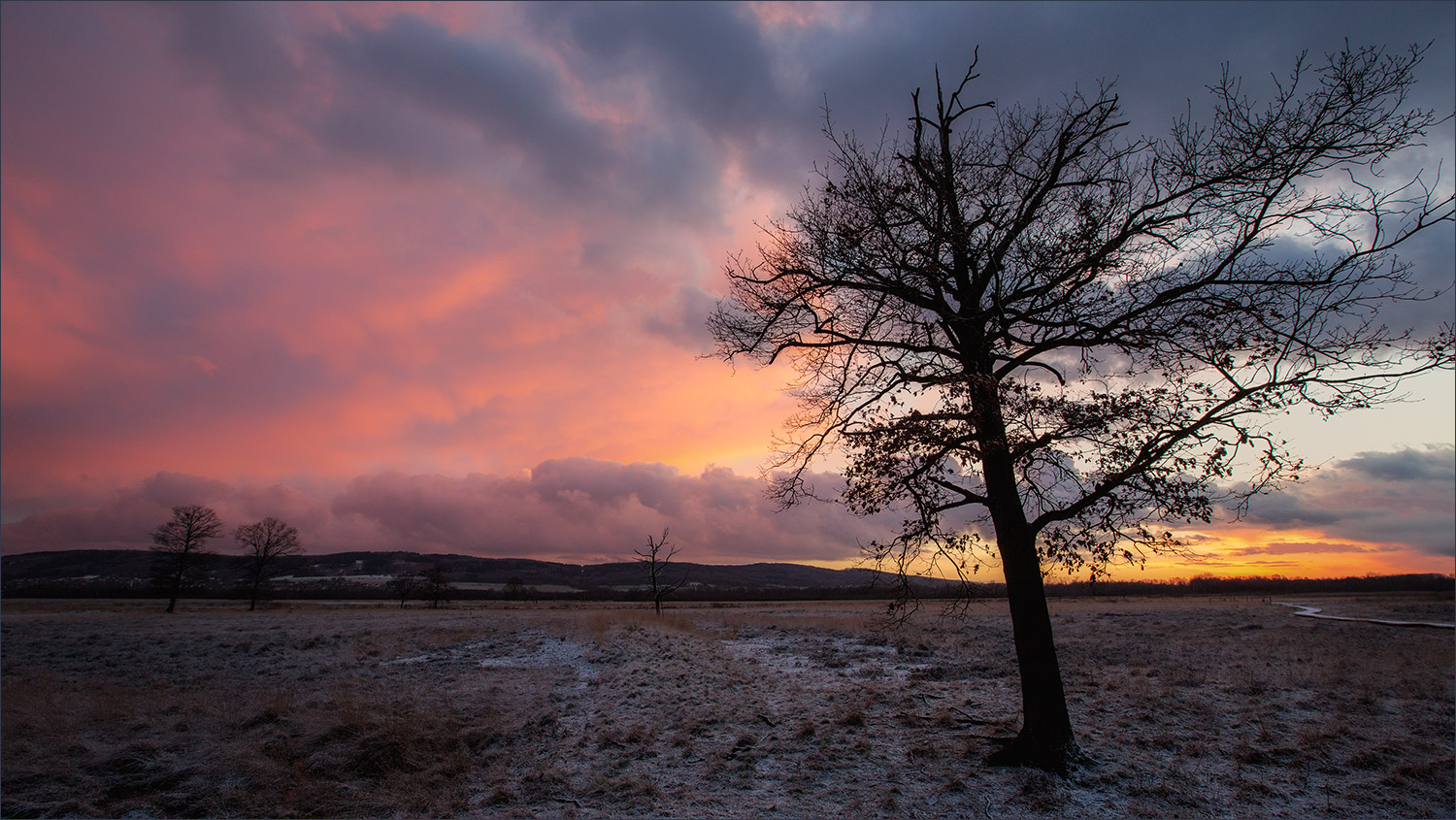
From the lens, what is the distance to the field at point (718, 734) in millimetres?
9102

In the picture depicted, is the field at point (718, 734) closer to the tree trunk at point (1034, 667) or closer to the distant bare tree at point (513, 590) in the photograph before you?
the tree trunk at point (1034, 667)

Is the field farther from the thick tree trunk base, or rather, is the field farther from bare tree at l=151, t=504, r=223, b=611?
bare tree at l=151, t=504, r=223, b=611

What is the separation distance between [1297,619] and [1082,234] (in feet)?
133

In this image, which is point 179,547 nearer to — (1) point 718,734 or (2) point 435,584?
(2) point 435,584

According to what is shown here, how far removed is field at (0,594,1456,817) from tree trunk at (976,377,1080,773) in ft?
1.77

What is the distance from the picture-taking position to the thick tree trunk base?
938 centimetres

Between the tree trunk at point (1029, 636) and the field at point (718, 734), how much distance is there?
21.3 inches

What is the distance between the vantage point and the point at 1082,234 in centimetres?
917

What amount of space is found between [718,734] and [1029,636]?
6.59 metres

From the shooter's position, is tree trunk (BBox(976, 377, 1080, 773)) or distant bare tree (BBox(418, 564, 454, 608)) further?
distant bare tree (BBox(418, 564, 454, 608))

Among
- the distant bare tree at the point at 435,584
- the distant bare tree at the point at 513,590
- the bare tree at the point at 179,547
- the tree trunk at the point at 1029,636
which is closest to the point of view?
the tree trunk at the point at 1029,636

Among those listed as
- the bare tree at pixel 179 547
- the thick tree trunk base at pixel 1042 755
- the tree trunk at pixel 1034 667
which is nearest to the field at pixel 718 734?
the thick tree trunk base at pixel 1042 755

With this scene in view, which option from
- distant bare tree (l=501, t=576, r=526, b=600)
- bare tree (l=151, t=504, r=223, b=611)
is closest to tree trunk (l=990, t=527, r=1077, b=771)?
bare tree (l=151, t=504, r=223, b=611)

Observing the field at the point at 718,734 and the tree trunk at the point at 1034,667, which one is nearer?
the field at the point at 718,734
